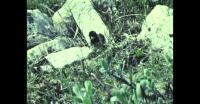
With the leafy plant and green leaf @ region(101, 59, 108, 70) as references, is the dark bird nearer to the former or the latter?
green leaf @ region(101, 59, 108, 70)

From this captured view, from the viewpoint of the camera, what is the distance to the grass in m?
3.32

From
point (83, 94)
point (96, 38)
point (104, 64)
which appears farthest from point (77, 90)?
point (96, 38)

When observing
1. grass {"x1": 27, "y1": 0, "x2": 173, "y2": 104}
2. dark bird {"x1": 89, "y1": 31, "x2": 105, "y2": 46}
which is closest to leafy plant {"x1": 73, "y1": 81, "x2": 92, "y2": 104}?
grass {"x1": 27, "y1": 0, "x2": 173, "y2": 104}

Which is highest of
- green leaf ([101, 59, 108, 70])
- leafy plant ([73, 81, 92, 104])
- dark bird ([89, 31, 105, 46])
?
dark bird ([89, 31, 105, 46])

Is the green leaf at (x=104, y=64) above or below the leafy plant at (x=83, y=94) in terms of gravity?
above

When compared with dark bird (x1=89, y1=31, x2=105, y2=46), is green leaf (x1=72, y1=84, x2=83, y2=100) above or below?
below

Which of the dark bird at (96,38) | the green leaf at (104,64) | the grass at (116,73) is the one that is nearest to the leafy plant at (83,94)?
the grass at (116,73)

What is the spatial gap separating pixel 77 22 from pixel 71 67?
31cm

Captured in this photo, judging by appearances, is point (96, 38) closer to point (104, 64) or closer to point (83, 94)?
point (104, 64)

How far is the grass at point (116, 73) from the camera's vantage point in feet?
10.9

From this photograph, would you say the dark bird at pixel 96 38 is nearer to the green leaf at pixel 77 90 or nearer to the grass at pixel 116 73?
the grass at pixel 116 73
